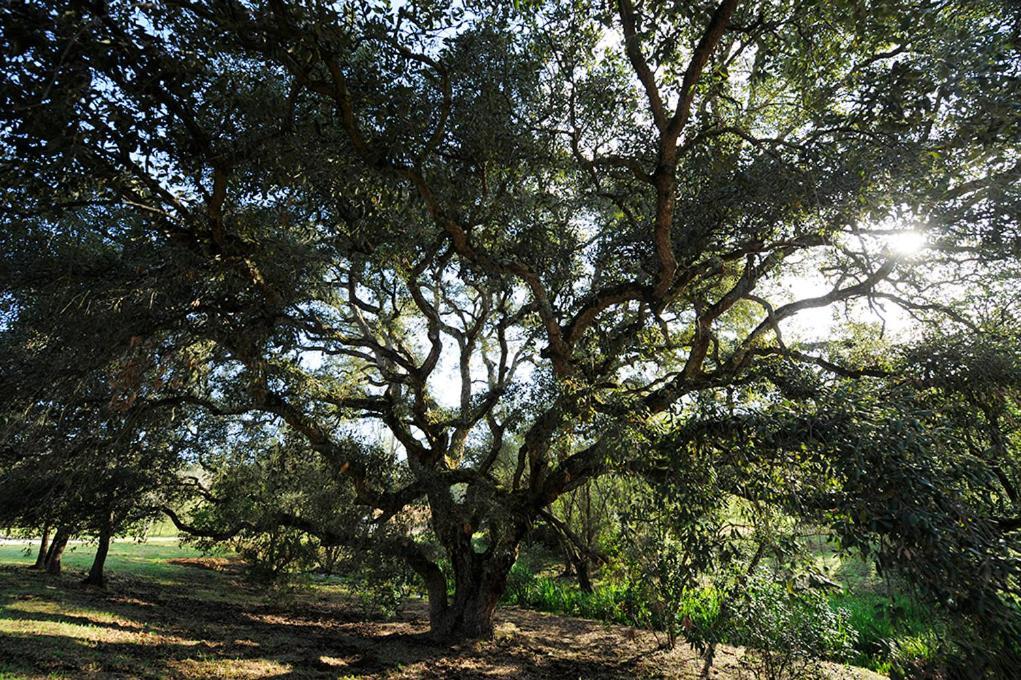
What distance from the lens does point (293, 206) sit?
5.86 meters

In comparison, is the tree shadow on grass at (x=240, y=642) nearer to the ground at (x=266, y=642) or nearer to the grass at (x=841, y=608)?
the ground at (x=266, y=642)

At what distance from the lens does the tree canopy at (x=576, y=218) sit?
3.44 meters

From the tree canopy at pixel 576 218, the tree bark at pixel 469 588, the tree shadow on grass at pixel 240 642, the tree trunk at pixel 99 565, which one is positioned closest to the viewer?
the tree canopy at pixel 576 218

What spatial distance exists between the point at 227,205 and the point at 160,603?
10.2 metres

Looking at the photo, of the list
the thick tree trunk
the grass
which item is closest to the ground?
the thick tree trunk

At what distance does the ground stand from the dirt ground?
0.07ft

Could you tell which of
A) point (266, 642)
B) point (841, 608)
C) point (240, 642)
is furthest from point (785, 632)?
point (240, 642)

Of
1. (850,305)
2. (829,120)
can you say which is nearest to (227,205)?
(829,120)

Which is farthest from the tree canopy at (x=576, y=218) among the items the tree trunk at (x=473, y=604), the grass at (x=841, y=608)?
the tree trunk at (x=473, y=604)

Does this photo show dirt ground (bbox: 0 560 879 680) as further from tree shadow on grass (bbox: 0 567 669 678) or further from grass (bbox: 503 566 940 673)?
grass (bbox: 503 566 940 673)

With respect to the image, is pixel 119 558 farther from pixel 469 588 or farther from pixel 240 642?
pixel 469 588

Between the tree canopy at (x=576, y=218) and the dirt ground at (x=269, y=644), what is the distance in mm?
2074

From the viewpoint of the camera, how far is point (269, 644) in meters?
8.54

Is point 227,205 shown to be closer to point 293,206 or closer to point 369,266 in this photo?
point 293,206
